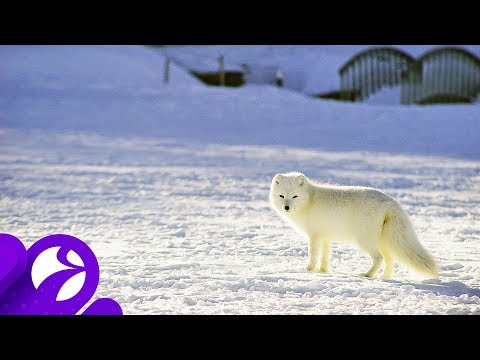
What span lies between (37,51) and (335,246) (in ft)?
34.4

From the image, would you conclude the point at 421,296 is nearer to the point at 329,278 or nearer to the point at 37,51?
the point at 329,278

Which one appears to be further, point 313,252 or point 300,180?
point 313,252

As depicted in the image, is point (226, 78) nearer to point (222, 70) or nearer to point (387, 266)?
point (222, 70)

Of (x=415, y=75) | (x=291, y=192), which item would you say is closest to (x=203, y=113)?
(x=415, y=75)

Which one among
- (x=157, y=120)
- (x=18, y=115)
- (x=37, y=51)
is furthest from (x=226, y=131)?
(x=37, y=51)

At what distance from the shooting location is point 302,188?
3.68m

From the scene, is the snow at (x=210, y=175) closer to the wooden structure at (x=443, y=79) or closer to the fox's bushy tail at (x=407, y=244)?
the fox's bushy tail at (x=407, y=244)

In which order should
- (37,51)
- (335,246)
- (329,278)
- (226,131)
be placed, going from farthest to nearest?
(37,51) → (226,131) → (335,246) → (329,278)

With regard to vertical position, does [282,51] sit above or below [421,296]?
above

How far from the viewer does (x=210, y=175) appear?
7.71 m

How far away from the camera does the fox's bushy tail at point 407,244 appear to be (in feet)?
11.7

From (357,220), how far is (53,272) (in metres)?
1.60

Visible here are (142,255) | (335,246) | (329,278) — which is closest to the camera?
(329,278)

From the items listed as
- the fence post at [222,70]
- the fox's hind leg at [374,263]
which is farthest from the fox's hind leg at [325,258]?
the fence post at [222,70]
